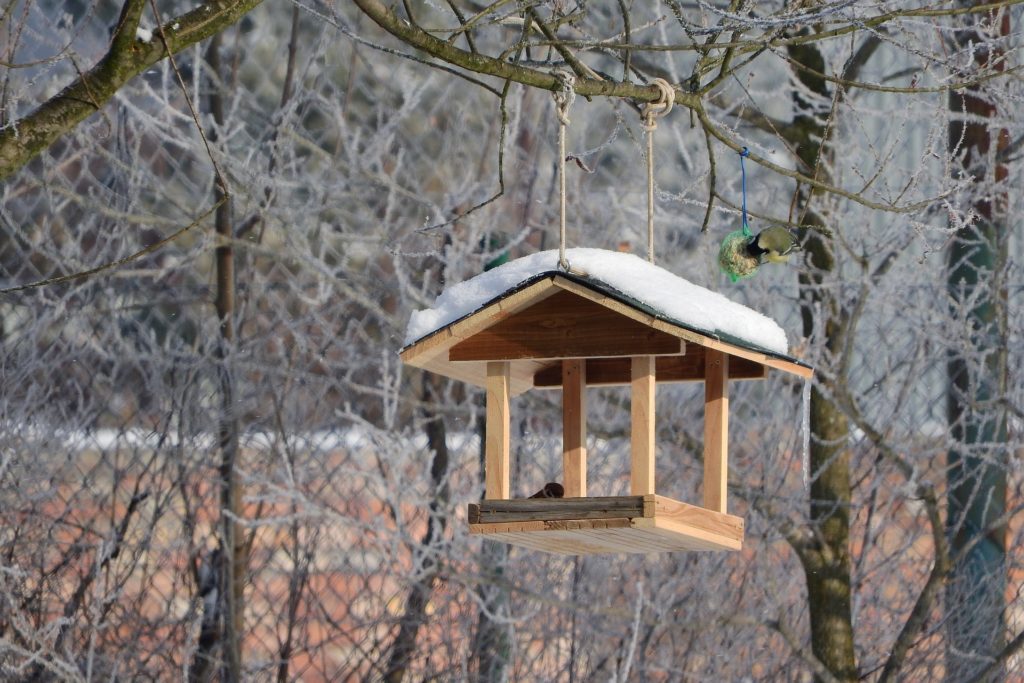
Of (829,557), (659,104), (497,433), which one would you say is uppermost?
(659,104)

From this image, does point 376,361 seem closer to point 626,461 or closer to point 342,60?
point 626,461

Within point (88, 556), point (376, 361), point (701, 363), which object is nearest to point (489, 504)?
point (701, 363)

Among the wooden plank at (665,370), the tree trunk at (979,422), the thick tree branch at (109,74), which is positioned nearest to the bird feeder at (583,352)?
the wooden plank at (665,370)

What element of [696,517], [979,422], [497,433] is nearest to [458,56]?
[497,433]

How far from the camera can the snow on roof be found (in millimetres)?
2686

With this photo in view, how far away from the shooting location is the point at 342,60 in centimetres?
680

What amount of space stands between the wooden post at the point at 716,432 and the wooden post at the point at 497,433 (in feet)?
1.55

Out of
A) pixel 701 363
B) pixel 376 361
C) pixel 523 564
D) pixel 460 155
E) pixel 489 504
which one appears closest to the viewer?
pixel 489 504

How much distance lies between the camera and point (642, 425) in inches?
111

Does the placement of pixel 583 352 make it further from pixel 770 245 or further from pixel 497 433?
pixel 770 245

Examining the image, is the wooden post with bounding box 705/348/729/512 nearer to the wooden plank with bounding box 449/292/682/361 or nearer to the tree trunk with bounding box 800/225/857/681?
the wooden plank with bounding box 449/292/682/361

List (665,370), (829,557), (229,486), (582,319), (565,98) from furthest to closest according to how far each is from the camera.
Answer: (229,486) < (829,557) < (665,370) < (582,319) < (565,98)

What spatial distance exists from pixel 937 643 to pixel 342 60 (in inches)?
150

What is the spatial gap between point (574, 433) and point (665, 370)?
392 mm
